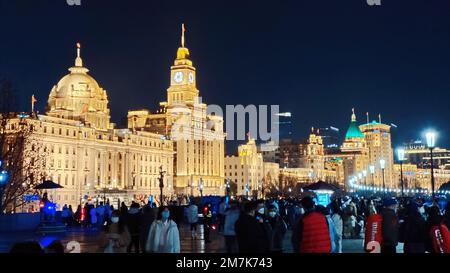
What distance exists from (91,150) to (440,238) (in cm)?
9591

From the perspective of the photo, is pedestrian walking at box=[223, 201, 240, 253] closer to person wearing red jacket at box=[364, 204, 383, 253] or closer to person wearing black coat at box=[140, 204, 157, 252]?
person wearing black coat at box=[140, 204, 157, 252]

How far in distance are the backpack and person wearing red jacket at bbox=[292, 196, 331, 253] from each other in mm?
2009

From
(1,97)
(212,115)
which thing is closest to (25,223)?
(1,97)

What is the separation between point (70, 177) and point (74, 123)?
31.3 ft

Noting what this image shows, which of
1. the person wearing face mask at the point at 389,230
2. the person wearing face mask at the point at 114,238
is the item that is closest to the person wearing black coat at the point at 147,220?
the person wearing face mask at the point at 114,238

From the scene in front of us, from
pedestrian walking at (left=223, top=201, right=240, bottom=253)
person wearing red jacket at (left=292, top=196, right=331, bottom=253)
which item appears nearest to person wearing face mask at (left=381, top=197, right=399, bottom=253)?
person wearing red jacket at (left=292, top=196, right=331, bottom=253)

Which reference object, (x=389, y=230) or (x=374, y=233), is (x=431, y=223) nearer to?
(x=389, y=230)

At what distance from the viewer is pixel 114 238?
39.5 ft

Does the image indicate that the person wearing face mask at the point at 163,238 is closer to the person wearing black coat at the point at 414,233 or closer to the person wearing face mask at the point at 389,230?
the person wearing face mask at the point at 389,230

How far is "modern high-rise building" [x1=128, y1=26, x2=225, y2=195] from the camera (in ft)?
453

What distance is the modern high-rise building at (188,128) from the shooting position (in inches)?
5438
